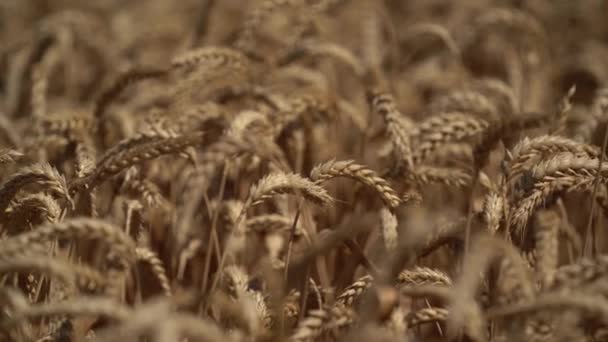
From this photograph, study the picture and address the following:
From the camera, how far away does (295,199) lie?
2879mm

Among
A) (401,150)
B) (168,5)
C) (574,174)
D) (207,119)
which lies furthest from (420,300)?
(168,5)

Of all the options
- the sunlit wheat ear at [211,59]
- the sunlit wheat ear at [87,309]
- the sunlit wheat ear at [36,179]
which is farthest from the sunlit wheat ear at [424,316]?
the sunlit wheat ear at [211,59]

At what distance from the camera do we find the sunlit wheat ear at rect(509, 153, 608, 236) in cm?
203

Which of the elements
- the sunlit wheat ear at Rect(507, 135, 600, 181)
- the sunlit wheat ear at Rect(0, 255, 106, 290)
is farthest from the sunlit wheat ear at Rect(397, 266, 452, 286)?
the sunlit wheat ear at Rect(0, 255, 106, 290)

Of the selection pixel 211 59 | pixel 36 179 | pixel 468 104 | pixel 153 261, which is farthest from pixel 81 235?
pixel 468 104

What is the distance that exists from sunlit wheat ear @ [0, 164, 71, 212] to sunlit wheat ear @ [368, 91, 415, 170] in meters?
1.03

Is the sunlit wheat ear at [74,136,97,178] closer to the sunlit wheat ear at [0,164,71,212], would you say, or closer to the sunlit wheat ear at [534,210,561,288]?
the sunlit wheat ear at [0,164,71,212]

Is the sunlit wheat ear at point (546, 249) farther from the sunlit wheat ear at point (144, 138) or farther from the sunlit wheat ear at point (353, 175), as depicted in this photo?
the sunlit wheat ear at point (144, 138)

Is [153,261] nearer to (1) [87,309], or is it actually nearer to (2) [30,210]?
(2) [30,210]

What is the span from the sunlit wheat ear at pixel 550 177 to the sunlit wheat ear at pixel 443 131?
29 centimetres

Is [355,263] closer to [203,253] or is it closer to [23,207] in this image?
[203,253]

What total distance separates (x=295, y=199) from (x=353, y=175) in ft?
2.87

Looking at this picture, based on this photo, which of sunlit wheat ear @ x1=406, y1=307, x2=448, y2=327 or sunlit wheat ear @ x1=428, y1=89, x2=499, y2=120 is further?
sunlit wheat ear @ x1=428, y1=89, x2=499, y2=120

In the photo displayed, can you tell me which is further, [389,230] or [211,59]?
[211,59]
